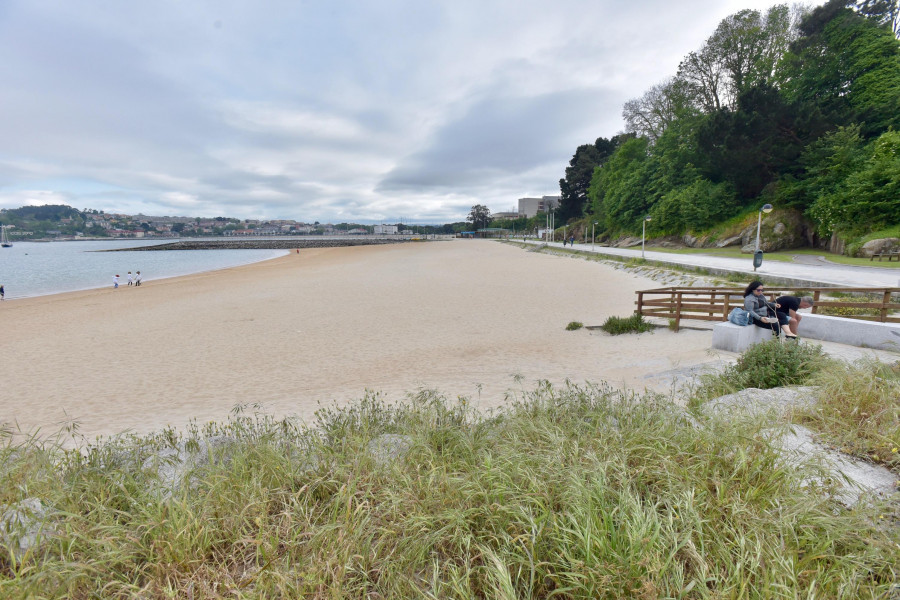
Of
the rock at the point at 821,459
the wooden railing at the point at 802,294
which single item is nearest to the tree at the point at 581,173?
the wooden railing at the point at 802,294

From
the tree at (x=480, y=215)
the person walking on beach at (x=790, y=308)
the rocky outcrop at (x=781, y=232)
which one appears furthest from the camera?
the tree at (x=480, y=215)

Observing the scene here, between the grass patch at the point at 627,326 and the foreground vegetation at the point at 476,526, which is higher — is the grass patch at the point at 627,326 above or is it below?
below

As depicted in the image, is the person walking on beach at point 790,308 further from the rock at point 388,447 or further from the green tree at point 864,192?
the green tree at point 864,192

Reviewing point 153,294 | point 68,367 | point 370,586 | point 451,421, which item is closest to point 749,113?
point 451,421

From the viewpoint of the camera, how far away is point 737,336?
7.93 metres

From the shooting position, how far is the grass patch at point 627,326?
11062 millimetres

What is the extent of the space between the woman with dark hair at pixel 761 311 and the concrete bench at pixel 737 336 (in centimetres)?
15

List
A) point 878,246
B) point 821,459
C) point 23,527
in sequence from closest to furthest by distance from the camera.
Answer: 1. point 23,527
2. point 821,459
3. point 878,246

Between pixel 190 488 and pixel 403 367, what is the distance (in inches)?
241

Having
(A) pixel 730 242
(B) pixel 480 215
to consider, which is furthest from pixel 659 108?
(B) pixel 480 215

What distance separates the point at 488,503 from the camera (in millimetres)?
2539

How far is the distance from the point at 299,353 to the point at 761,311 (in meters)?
10.8

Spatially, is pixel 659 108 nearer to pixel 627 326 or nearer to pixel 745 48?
pixel 745 48

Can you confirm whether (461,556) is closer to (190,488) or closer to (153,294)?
(190,488)
